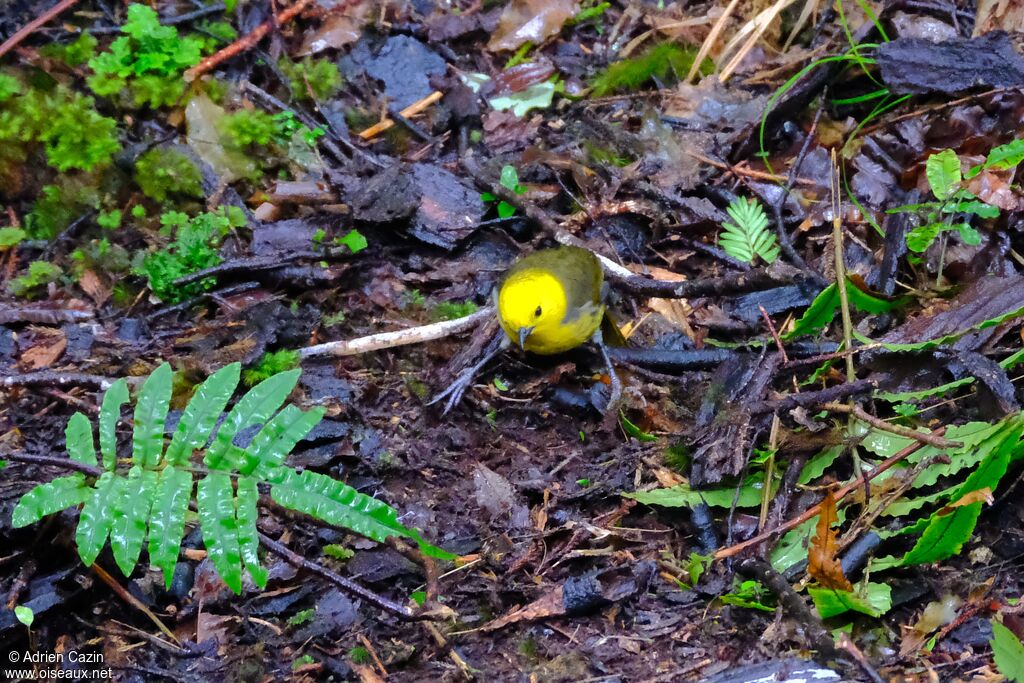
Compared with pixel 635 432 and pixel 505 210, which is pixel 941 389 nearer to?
pixel 635 432

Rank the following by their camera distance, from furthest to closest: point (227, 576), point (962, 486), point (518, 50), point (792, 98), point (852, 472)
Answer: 1. point (518, 50)
2. point (792, 98)
3. point (852, 472)
4. point (962, 486)
5. point (227, 576)

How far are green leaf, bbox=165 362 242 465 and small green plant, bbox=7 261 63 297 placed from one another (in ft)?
7.81

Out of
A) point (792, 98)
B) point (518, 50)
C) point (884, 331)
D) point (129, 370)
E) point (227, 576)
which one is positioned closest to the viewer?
point (227, 576)

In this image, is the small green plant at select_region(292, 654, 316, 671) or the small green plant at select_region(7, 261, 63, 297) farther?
the small green plant at select_region(7, 261, 63, 297)

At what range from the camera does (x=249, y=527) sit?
2242 millimetres

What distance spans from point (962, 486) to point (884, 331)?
1090mm

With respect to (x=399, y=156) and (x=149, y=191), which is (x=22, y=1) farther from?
(x=399, y=156)

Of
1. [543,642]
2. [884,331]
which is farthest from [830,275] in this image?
[543,642]

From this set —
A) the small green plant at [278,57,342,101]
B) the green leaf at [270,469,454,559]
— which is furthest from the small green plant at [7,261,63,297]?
the green leaf at [270,469,454,559]

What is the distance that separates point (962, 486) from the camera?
257cm

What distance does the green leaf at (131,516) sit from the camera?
223 centimetres

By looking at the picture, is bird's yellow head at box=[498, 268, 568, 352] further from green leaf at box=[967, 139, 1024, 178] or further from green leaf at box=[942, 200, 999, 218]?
green leaf at box=[967, 139, 1024, 178]

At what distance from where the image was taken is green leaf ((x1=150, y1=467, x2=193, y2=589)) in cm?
218

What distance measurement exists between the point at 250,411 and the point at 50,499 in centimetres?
64
